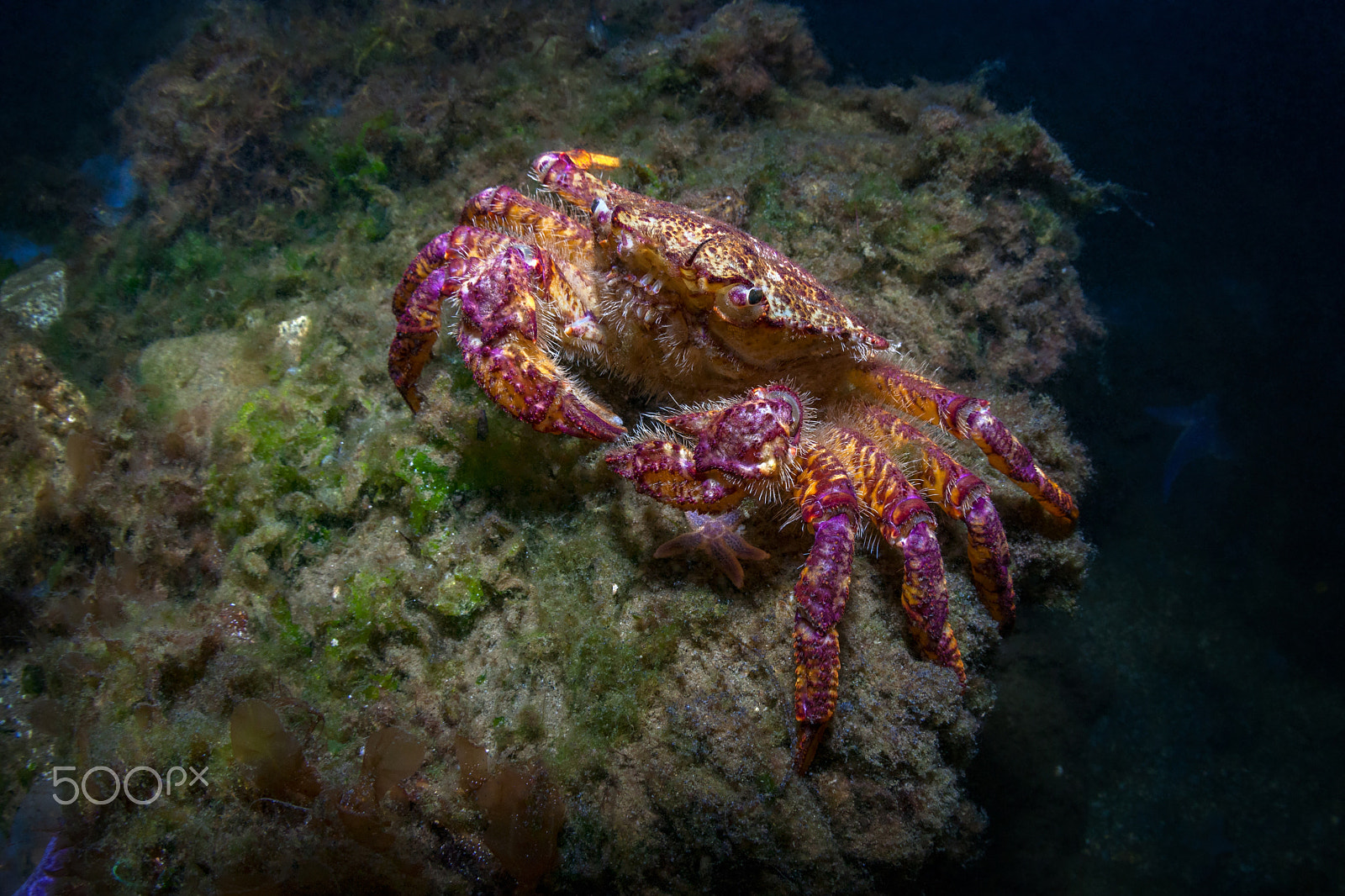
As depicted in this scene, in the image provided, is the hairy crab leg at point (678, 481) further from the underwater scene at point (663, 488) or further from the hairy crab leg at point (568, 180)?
the hairy crab leg at point (568, 180)

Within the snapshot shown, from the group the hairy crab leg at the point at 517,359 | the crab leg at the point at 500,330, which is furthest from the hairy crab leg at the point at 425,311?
the hairy crab leg at the point at 517,359

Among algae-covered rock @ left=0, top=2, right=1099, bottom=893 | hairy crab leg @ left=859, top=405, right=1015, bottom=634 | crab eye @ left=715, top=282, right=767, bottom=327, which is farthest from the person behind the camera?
hairy crab leg @ left=859, top=405, right=1015, bottom=634

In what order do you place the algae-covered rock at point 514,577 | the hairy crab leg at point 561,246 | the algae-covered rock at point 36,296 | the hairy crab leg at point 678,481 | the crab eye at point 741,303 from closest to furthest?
1. the algae-covered rock at point 514,577
2. the hairy crab leg at point 678,481
3. the crab eye at point 741,303
4. the hairy crab leg at point 561,246
5. the algae-covered rock at point 36,296

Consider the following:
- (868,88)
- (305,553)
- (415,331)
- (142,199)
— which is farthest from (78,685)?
(142,199)

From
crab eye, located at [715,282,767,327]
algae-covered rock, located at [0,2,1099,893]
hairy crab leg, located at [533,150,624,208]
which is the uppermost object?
hairy crab leg, located at [533,150,624,208]

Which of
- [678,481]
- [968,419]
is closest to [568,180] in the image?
[678,481]

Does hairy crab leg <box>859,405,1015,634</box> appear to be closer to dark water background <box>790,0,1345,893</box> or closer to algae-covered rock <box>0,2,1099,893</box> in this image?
algae-covered rock <box>0,2,1099,893</box>

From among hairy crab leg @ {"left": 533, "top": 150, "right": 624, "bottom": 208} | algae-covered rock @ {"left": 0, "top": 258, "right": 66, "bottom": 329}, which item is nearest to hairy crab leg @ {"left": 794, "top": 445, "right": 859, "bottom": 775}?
hairy crab leg @ {"left": 533, "top": 150, "right": 624, "bottom": 208}

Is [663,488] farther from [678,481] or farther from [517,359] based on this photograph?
[517,359]
